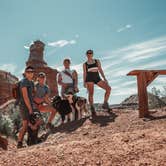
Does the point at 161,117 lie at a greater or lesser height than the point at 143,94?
lesser

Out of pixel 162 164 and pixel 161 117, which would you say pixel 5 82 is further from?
pixel 162 164

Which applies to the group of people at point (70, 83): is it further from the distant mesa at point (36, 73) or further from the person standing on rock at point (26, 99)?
the distant mesa at point (36, 73)

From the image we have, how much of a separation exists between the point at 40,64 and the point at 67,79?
24665mm

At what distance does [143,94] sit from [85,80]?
146 centimetres

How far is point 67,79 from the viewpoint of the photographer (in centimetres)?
895

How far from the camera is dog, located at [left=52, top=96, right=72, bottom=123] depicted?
8.66m

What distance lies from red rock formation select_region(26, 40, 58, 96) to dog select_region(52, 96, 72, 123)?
22.2 m

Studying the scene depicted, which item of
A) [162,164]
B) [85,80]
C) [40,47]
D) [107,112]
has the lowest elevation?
[162,164]

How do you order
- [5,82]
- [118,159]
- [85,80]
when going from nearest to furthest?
[118,159] → [85,80] → [5,82]

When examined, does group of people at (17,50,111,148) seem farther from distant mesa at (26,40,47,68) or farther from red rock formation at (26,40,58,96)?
distant mesa at (26,40,47,68)

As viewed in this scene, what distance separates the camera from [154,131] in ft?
19.0

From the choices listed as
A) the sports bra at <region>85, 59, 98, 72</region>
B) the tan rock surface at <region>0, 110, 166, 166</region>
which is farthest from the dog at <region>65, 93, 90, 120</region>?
the tan rock surface at <region>0, 110, 166, 166</region>

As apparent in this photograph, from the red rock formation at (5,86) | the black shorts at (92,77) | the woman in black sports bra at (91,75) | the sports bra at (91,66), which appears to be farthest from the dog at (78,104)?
the red rock formation at (5,86)

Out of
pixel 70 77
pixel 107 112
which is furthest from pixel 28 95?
pixel 107 112
